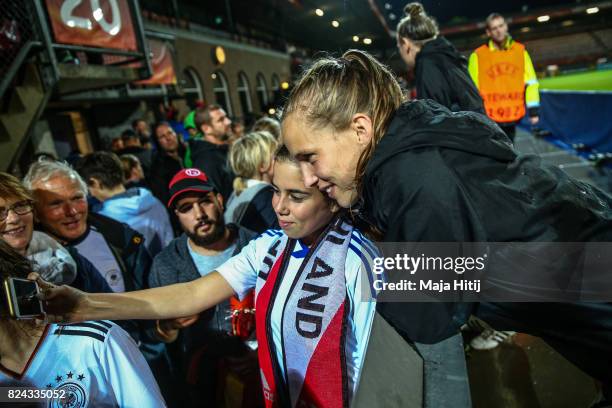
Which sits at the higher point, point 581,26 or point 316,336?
point 581,26

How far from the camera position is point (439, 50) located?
104 inches

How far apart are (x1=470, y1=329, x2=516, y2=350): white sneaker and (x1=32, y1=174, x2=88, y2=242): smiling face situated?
107 inches

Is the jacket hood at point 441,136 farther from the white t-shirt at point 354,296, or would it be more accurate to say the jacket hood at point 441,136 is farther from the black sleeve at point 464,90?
the black sleeve at point 464,90

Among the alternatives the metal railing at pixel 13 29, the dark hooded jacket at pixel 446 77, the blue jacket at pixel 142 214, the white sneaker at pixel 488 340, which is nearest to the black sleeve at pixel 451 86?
the dark hooded jacket at pixel 446 77

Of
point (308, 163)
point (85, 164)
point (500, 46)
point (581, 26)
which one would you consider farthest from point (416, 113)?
point (581, 26)

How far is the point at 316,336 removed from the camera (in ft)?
4.23

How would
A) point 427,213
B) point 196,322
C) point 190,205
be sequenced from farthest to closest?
point 190,205 → point 196,322 → point 427,213

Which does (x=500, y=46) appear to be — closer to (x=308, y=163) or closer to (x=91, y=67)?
(x=308, y=163)

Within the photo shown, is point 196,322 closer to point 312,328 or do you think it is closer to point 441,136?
point 312,328

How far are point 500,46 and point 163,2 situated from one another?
16.6m

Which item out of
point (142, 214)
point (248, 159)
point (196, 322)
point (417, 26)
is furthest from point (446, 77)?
point (142, 214)

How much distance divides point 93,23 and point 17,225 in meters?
5.23

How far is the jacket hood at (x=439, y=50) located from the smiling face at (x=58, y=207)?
2.51 meters

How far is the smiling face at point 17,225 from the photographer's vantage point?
6.01 feet
